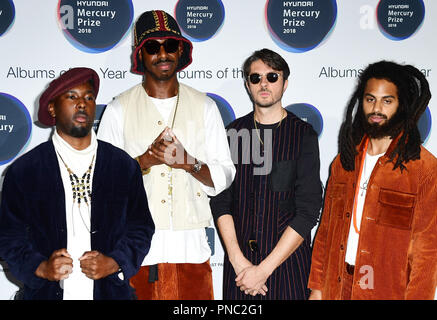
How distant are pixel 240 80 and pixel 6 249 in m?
2.07

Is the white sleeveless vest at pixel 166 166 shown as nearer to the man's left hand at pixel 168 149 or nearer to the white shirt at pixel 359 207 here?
the man's left hand at pixel 168 149

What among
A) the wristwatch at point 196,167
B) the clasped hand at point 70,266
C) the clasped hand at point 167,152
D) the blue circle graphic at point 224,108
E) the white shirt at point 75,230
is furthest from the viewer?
the blue circle graphic at point 224,108

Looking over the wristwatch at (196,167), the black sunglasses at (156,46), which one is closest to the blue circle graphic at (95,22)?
the black sunglasses at (156,46)

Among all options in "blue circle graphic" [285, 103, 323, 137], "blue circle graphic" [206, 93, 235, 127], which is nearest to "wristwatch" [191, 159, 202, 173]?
"blue circle graphic" [206, 93, 235, 127]

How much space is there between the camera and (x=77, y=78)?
245cm

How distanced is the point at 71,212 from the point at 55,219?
0.09m

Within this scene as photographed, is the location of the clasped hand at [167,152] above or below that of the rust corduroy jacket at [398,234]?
above

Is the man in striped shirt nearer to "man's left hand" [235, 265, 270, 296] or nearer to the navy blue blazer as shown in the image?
"man's left hand" [235, 265, 270, 296]

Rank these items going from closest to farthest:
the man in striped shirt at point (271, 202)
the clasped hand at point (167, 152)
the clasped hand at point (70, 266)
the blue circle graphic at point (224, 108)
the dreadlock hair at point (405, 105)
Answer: the clasped hand at point (70, 266), the dreadlock hair at point (405, 105), the clasped hand at point (167, 152), the man in striped shirt at point (271, 202), the blue circle graphic at point (224, 108)

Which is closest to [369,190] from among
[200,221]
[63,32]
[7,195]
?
[200,221]

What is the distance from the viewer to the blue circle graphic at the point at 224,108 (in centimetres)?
361

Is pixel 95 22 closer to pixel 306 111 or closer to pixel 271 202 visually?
pixel 306 111

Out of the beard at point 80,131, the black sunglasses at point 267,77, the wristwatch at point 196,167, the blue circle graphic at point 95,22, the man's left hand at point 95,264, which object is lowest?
the man's left hand at point 95,264

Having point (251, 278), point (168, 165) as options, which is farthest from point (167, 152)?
point (251, 278)
